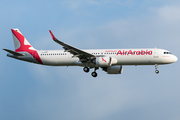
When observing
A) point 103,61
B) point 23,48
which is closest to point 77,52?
point 103,61

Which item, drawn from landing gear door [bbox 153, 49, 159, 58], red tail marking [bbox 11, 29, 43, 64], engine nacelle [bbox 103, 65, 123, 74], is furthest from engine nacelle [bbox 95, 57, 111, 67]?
red tail marking [bbox 11, 29, 43, 64]

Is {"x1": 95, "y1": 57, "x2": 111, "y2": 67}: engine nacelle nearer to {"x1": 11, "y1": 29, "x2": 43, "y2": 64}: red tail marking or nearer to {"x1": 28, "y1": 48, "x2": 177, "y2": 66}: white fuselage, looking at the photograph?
{"x1": 28, "y1": 48, "x2": 177, "y2": 66}: white fuselage

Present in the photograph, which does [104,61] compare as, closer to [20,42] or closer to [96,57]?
[96,57]

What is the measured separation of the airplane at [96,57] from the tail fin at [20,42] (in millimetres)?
612

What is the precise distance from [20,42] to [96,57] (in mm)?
14291

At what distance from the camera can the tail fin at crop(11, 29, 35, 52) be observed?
177 ft

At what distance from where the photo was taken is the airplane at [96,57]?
4738cm

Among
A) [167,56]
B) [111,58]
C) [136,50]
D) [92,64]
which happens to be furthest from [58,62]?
[167,56]

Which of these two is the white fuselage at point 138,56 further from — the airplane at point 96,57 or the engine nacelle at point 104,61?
the engine nacelle at point 104,61

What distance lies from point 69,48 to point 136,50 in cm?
971

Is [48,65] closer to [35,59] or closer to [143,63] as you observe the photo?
[35,59]

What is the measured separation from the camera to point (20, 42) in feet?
180

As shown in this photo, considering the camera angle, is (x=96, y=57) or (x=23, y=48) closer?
(x=96, y=57)

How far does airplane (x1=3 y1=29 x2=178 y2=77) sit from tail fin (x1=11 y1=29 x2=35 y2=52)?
2.01 ft
